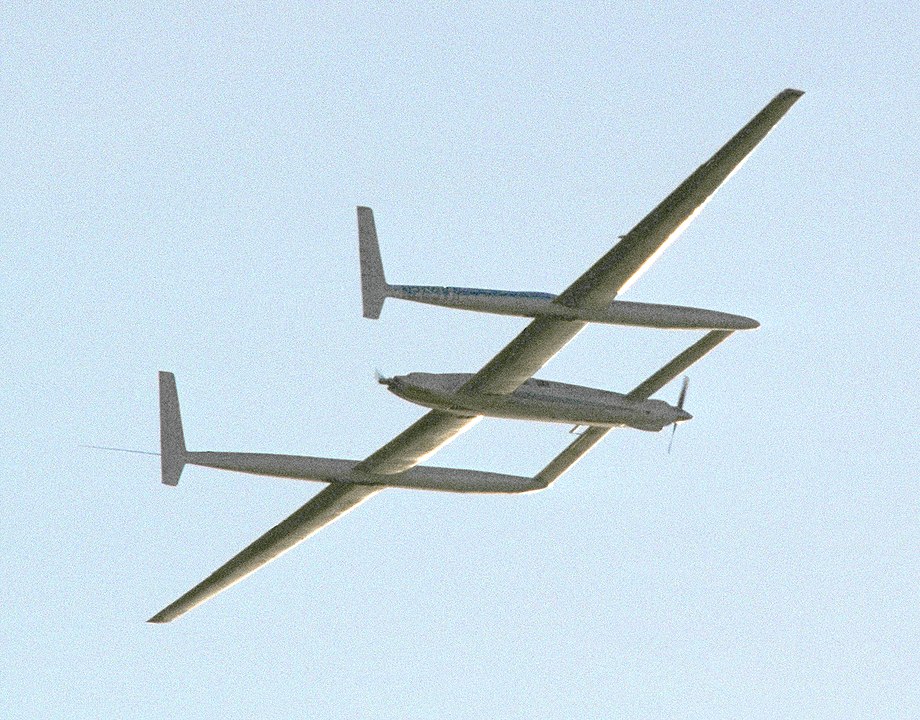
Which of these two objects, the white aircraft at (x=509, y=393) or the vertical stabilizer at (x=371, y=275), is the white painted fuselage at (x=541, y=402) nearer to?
the white aircraft at (x=509, y=393)

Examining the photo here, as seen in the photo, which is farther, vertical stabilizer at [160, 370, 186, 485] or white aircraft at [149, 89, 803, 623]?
vertical stabilizer at [160, 370, 186, 485]

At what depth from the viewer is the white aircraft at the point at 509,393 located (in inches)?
2338

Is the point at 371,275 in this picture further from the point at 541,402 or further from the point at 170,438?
the point at 170,438

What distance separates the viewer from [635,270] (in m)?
60.3

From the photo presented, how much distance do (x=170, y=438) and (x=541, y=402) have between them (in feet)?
41.2

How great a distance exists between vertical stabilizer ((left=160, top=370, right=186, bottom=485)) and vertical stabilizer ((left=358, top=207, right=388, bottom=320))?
10841mm

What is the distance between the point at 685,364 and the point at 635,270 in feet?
34.4

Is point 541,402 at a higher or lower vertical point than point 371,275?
lower

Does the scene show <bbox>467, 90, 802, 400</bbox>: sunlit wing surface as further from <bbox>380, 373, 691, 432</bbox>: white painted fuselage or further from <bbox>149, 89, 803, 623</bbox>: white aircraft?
<bbox>380, 373, 691, 432</bbox>: white painted fuselage

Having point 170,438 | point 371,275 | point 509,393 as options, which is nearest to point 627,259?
point 509,393

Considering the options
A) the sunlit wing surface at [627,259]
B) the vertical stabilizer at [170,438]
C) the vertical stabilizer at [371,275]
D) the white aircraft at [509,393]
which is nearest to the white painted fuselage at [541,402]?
the white aircraft at [509,393]

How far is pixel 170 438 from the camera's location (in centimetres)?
6819

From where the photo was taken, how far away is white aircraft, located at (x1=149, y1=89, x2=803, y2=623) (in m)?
59.4

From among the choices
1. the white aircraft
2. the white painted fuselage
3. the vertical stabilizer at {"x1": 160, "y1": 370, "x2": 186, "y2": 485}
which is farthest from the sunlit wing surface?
the vertical stabilizer at {"x1": 160, "y1": 370, "x2": 186, "y2": 485}
